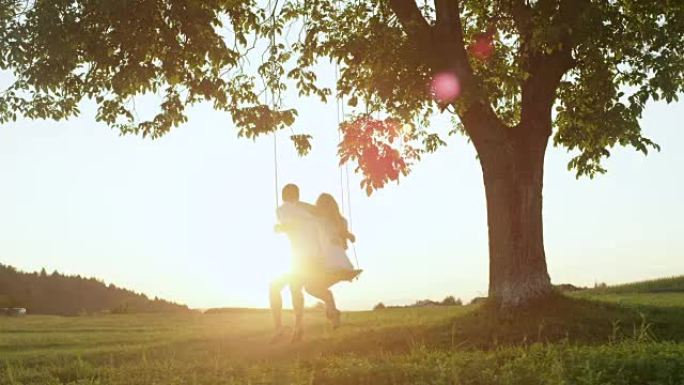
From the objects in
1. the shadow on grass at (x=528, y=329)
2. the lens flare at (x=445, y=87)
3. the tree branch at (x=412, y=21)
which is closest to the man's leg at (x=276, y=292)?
the shadow on grass at (x=528, y=329)

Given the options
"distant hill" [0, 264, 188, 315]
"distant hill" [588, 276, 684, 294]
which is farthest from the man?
"distant hill" [0, 264, 188, 315]

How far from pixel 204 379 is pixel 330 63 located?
10432 millimetres

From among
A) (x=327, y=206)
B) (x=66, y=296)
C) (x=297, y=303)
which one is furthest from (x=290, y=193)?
(x=66, y=296)

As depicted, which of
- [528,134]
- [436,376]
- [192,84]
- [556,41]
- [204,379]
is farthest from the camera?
[192,84]

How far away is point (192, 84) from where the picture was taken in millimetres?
19641

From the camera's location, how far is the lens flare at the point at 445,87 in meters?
17.6

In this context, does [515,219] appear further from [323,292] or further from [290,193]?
[290,193]

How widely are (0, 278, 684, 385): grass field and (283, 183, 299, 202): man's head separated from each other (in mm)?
2654

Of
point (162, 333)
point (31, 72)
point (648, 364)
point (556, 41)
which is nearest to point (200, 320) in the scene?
point (162, 333)

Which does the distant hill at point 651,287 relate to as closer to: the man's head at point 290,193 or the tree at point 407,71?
the tree at point 407,71

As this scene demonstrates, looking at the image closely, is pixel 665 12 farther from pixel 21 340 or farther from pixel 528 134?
pixel 21 340

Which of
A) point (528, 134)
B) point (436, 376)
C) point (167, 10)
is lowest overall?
point (436, 376)

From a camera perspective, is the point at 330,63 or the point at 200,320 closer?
the point at 330,63

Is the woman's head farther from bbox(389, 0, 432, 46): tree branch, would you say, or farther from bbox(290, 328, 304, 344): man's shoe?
bbox(389, 0, 432, 46): tree branch
